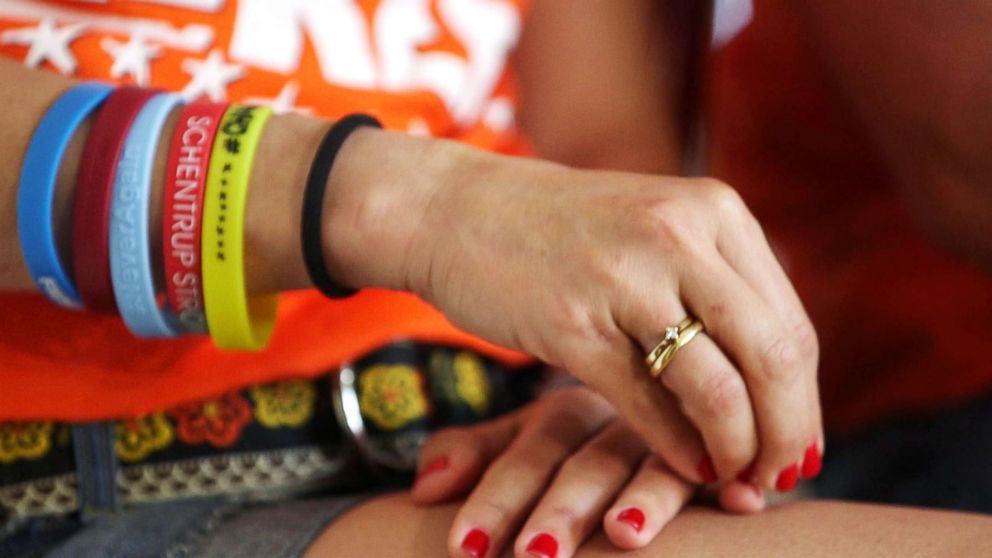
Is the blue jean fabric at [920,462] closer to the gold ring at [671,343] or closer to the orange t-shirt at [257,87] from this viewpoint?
the orange t-shirt at [257,87]

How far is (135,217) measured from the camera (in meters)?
0.55

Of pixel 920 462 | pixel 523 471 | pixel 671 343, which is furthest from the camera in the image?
pixel 920 462

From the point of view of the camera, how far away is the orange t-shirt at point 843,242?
0.90m

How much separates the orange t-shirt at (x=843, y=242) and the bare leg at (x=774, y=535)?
388 millimetres

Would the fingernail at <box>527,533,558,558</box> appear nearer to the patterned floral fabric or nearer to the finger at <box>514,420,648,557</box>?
the finger at <box>514,420,648,557</box>

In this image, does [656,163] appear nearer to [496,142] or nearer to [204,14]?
[496,142]

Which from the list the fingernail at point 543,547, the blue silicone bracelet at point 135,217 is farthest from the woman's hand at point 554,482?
the blue silicone bracelet at point 135,217

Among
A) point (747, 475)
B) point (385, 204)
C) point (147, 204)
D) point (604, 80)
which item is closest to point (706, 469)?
point (747, 475)

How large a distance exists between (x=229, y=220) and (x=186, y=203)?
0.03m

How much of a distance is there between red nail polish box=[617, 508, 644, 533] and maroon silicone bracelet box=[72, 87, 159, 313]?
328 millimetres

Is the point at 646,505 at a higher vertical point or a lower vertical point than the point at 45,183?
lower

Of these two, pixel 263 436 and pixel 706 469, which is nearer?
pixel 706 469

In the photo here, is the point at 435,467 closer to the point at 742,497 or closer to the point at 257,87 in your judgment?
the point at 742,497

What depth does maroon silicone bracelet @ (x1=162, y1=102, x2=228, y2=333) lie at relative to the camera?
55cm
